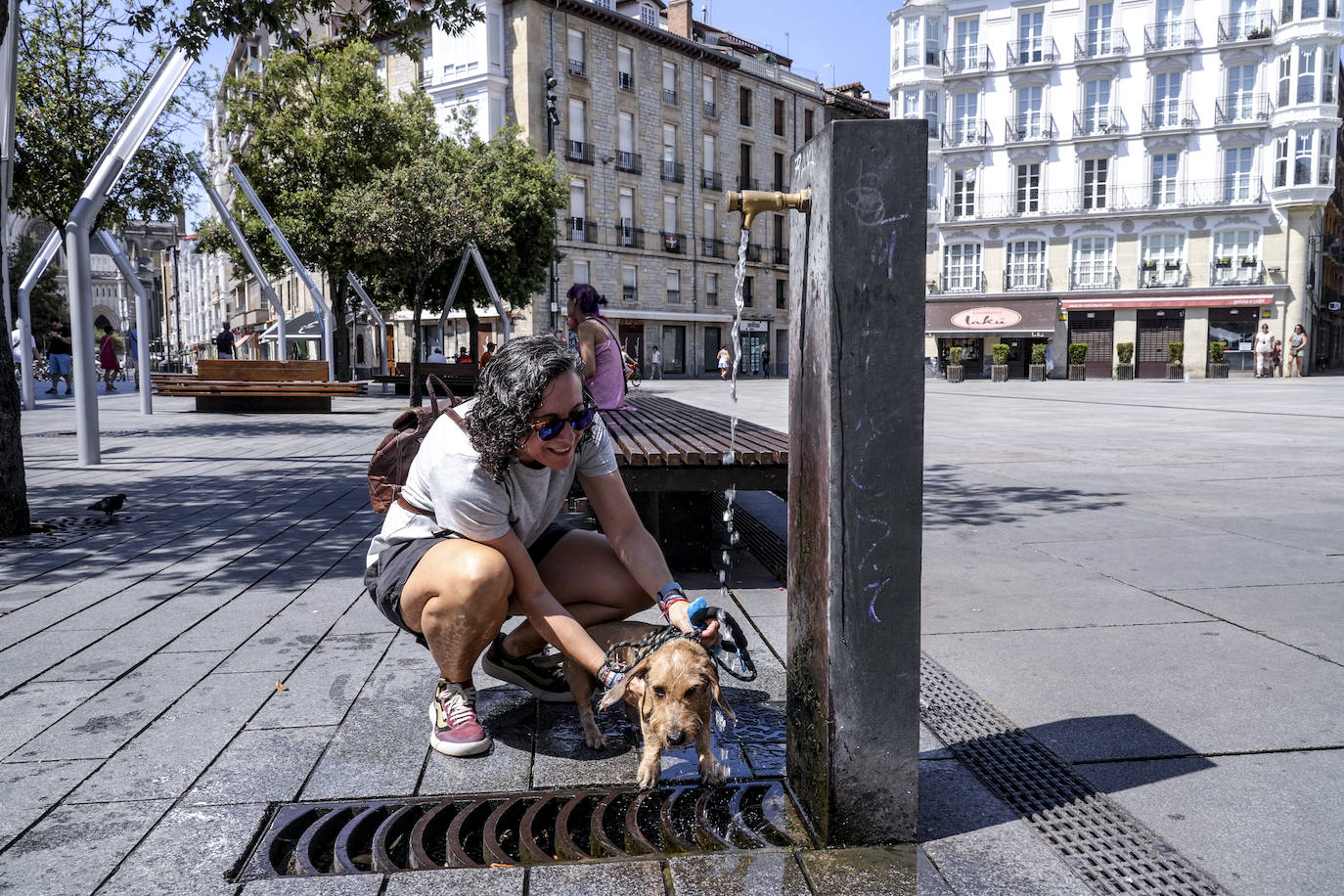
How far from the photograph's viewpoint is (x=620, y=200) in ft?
145

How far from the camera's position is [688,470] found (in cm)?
432

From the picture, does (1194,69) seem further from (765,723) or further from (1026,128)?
(765,723)

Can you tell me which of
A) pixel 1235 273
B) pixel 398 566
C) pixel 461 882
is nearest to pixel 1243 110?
pixel 1235 273

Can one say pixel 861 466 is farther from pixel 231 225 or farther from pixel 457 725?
pixel 231 225

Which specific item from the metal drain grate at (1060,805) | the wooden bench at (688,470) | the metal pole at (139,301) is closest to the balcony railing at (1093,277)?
the metal pole at (139,301)

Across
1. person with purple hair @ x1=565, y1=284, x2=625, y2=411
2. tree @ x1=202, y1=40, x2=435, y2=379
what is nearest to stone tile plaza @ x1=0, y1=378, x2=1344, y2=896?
person with purple hair @ x1=565, y1=284, x2=625, y2=411

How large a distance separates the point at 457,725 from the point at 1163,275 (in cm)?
4508

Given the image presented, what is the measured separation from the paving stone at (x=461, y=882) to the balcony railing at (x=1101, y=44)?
155 feet

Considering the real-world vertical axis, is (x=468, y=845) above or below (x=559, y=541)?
below

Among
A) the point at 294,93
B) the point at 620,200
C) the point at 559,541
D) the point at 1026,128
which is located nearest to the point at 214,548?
the point at 559,541

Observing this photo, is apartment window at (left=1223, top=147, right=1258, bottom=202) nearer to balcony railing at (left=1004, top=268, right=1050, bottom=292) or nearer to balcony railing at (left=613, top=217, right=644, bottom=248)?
balcony railing at (left=1004, top=268, right=1050, bottom=292)

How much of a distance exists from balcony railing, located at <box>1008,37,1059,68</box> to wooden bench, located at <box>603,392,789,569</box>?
142 feet

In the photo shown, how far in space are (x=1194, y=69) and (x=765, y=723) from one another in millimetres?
46544

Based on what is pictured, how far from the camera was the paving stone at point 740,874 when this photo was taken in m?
2.07
